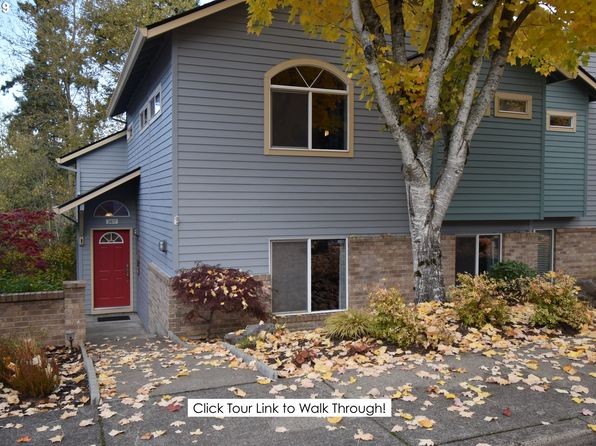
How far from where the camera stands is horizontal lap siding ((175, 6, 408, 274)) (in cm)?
1027

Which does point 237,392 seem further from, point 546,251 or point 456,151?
point 546,251

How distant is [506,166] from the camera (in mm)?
13148

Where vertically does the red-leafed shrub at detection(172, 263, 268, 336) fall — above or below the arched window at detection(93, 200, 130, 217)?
below

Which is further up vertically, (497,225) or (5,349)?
(497,225)

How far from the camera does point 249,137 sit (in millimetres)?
10703

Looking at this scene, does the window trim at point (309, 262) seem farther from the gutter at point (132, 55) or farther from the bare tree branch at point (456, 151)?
the gutter at point (132, 55)

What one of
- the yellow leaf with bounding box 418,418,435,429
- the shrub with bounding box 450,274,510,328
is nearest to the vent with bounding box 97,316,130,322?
the shrub with bounding box 450,274,510,328

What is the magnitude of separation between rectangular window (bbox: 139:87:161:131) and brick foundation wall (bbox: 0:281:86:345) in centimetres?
464

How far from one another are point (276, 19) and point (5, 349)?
8059mm

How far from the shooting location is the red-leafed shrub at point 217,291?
9523 millimetres

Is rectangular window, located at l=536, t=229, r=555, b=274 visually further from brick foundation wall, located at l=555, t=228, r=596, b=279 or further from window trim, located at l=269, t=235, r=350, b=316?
window trim, located at l=269, t=235, r=350, b=316

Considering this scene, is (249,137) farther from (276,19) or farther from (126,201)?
(126,201)

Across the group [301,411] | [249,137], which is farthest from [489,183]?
[301,411]

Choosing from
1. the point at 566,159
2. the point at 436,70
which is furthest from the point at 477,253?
the point at 436,70
